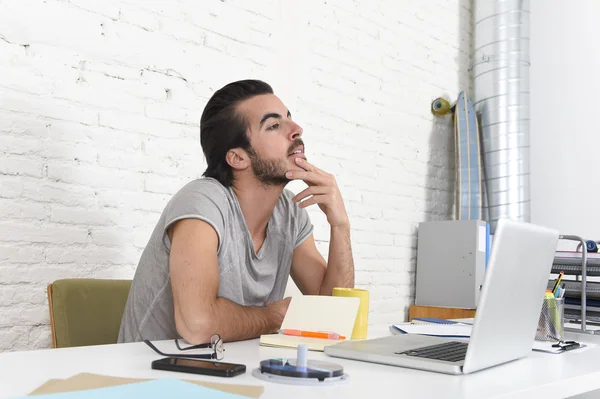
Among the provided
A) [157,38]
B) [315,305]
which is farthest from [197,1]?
[315,305]

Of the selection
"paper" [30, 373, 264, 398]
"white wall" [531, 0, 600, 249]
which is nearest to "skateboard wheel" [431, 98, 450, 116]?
"white wall" [531, 0, 600, 249]

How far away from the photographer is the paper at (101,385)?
0.78m

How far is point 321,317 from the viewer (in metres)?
1.33

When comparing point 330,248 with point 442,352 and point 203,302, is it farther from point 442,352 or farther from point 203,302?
point 442,352

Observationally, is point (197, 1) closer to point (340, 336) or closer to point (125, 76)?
point (125, 76)

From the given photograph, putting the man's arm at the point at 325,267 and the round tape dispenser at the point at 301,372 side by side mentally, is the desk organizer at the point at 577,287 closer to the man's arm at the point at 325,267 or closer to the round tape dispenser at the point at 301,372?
the man's arm at the point at 325,267

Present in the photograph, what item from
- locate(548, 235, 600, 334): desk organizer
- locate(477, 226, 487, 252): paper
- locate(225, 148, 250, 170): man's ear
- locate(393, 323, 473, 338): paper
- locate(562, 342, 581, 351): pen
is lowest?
locate(562, 342, 581, 351): pen

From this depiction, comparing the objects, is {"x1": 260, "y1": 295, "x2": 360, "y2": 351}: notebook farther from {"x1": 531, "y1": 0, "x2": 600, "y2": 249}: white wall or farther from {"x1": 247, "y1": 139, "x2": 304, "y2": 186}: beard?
{"x1": 531, "y1": 0, "x2": 600, "y2": 249}: white wall

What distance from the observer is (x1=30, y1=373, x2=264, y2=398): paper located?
78 cm

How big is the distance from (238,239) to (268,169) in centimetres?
28

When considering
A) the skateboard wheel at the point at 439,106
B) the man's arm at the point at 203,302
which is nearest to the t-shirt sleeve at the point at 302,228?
the man's arm at the point at 203,302

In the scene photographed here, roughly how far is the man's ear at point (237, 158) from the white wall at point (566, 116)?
7.51 ft

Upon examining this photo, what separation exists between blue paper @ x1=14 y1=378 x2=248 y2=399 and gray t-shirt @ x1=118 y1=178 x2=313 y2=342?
0.84 metres

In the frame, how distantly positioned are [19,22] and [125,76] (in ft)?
1.32
